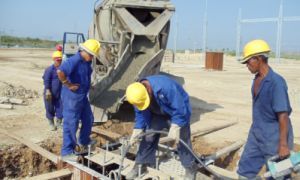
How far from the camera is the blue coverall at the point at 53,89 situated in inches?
285

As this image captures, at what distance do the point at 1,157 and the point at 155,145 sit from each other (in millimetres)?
3162

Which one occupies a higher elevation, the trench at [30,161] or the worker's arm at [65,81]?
the worker's arm at [65,81]

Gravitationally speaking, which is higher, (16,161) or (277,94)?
(277,94)

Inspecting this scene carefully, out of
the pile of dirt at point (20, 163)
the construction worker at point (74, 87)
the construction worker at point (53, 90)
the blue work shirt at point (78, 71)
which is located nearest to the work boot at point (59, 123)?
the construction worker at point (53, 90)

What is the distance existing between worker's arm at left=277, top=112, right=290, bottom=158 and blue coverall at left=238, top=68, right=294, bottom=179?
0.24 feet

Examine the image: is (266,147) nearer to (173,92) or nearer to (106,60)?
(173,92)

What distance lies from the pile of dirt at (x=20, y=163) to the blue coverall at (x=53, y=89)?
Answer: 1105 millimetres

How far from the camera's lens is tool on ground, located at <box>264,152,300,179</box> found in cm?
342

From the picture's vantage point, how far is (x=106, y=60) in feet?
25.7

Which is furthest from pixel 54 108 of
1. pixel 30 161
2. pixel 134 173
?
pixel 134 173

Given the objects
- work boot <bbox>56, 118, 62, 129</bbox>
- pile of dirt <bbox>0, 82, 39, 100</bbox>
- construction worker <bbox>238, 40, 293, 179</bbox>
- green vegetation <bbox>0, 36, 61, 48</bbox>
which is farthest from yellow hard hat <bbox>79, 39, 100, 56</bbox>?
green vegetation <bbox>0, 36, 61, 48</bbox>

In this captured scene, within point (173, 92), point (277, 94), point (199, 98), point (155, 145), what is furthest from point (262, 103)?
point (199, 98)

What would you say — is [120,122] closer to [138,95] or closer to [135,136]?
[135,136]

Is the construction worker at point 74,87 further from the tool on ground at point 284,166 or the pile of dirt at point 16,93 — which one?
the pile of dirt at point 16,93
